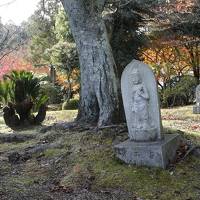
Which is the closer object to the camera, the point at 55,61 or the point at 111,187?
the point at 111,187

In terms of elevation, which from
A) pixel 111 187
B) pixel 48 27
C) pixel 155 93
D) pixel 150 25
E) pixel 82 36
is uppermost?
pixel 48 27

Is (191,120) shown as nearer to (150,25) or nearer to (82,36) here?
(82,36)

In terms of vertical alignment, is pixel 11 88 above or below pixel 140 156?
above

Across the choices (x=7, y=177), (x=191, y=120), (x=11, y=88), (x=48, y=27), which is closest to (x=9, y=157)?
(x=7, y=177)

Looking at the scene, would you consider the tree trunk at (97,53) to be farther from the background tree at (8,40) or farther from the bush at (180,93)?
the bush at (180,93)

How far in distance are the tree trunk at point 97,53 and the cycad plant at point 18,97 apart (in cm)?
325

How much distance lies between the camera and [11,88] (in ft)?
35.5

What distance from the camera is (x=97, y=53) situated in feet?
26.0

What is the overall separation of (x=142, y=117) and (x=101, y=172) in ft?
3.52

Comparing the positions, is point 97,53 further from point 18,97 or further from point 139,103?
point 18,97

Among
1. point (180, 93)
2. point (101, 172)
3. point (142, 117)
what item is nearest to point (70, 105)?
point (180, 93)

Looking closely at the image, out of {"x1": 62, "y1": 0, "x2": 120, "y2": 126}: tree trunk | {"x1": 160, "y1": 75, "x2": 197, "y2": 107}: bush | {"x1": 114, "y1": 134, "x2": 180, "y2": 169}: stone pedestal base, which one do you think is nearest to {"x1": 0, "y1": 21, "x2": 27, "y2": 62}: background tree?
{"x1": 160, "y1": 75, "x2": 197, "y2": 107}: bush

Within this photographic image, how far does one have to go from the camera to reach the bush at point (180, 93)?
19391 mm

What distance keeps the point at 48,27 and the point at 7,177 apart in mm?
23274
